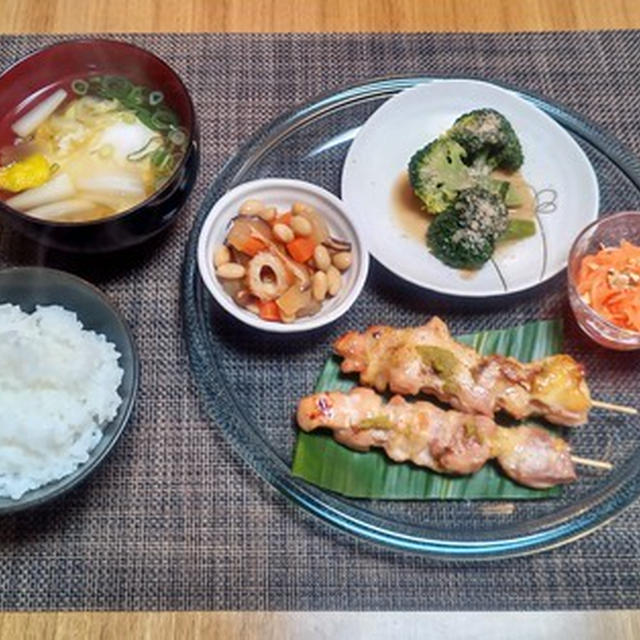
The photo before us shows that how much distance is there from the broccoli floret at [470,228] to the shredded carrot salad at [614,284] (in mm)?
229

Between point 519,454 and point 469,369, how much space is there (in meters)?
0.22

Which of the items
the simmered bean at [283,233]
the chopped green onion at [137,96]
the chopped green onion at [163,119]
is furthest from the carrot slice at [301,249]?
the chopped green onion at [137,96]

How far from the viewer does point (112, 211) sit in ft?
6.35

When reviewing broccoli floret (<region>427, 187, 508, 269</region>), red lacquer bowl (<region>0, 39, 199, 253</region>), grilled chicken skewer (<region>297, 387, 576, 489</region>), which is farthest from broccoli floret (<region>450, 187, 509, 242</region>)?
red lacquer bowl (<region>0, 39, 199, 253</region>)

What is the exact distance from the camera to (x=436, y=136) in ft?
7.23

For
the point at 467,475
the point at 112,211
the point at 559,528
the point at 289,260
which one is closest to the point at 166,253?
the point at 112,211

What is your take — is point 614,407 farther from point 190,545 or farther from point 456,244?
point 190,545

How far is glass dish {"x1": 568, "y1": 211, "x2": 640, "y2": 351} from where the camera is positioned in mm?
1911

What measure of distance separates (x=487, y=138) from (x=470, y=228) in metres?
0.26

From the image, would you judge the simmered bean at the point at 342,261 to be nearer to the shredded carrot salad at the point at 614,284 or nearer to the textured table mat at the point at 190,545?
the textured table mat at the point at 190,545

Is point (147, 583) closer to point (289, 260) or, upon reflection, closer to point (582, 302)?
point (289, 260)

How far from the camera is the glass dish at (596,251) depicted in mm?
1911

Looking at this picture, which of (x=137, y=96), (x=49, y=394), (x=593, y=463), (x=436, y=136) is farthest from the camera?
(x=436, y=136)

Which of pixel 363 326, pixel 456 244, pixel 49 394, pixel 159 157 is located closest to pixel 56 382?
pixel 49 394
